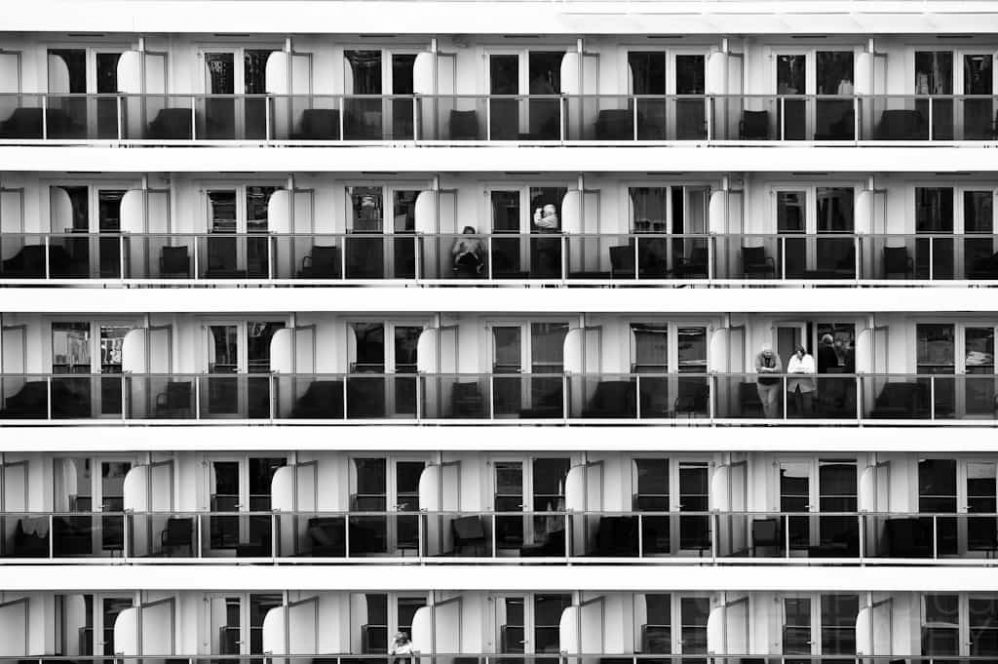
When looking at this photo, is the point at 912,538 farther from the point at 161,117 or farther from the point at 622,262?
the point at 161,117

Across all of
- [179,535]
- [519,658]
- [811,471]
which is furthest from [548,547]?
[179,535]

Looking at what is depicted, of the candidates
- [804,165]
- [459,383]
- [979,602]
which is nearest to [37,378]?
[459,383]

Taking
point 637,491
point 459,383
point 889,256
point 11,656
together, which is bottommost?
point 11,656

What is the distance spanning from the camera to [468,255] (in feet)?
84.8

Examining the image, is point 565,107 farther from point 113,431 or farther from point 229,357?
point 113,431

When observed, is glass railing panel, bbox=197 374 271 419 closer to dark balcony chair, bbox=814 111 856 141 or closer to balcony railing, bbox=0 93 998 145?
balcony railing, bbox=0 93 998 145

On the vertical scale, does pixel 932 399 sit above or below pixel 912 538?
above

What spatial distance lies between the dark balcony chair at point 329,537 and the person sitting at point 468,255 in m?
4.06

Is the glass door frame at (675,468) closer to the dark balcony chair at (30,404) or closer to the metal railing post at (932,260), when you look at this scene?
the metal railing post at (932,260)

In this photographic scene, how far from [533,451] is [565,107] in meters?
5.07

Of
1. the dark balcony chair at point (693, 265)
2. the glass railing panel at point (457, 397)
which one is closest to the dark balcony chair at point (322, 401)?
the glass railing panel at point (457, 397)

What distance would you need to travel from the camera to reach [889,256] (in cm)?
2584

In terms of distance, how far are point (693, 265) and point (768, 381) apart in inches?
79.1

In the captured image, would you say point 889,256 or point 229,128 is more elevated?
point 229,128
